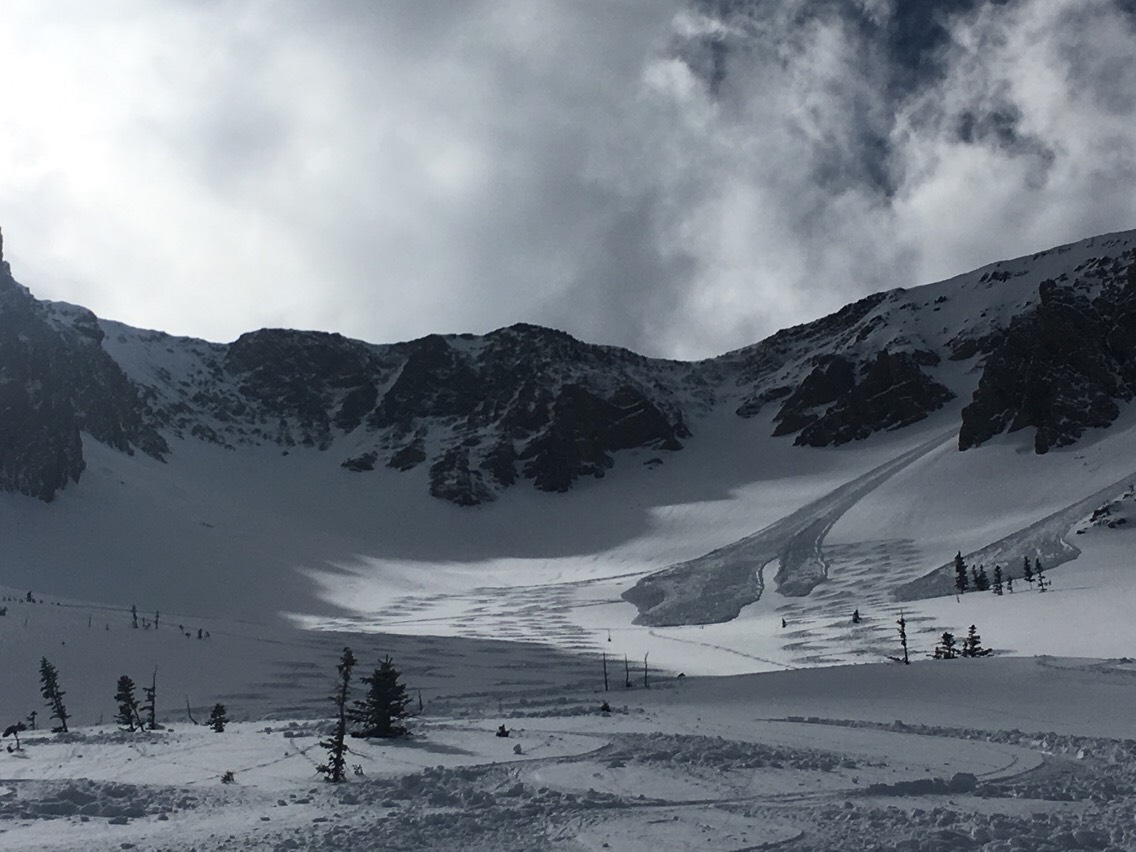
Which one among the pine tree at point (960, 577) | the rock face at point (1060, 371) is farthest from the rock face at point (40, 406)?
the rock face at point (1060, 371)

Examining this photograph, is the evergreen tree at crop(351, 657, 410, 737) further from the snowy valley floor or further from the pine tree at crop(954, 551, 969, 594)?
the pine tree at crop(954, 551, 969, 594)

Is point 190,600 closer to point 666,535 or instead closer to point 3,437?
point 3,437

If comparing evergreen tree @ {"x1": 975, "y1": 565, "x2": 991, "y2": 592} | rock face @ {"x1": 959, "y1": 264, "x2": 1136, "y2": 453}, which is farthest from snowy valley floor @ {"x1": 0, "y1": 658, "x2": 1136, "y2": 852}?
rock face @ {"x1": 959, "y1": 264, "x2": 1136, "y2": 453}

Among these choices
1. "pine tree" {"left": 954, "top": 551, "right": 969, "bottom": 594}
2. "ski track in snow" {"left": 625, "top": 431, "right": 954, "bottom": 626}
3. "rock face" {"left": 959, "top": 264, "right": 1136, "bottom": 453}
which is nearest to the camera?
"pine tree" {"left": 954, "top": 551, "right": 969, "bottom": 594}

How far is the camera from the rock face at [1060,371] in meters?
136

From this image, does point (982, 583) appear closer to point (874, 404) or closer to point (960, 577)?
point (960, 577)

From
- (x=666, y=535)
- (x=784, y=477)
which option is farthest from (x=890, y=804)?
(x=784, y=477)

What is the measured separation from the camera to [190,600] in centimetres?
9519

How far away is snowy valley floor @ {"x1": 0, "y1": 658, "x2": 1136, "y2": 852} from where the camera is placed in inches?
524

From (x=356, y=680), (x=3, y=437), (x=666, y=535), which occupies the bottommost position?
(x=356, y=680)

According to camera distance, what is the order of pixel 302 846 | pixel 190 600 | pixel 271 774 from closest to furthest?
pixel 302 846
pixel 271 774
pixel 190 600

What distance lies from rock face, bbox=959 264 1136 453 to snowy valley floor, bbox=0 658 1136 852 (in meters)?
122

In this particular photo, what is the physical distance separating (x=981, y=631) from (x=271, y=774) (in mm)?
51001

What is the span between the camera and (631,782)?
17266mm
